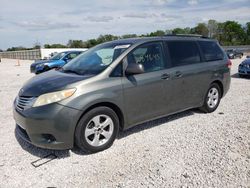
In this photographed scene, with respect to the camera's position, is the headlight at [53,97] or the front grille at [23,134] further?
the front grille at [23,134]

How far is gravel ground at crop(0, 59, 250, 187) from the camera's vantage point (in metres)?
3.09

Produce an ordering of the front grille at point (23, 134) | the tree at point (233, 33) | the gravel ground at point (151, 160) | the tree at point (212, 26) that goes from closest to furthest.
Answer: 1. the gravel ground at point (151, 160)
2. the front grille at point (23, 134)
3. the tree at point (233, 33)
4. the tree at point (212, 26)

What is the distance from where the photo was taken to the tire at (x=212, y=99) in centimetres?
567

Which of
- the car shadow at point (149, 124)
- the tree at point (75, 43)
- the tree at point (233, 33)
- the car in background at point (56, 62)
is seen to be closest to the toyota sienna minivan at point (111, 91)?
the car shadow at point (149, 124)

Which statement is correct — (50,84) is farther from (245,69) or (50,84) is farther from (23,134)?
(245,69)

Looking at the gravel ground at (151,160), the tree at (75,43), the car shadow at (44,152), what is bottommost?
the gravel ground at (151,160)

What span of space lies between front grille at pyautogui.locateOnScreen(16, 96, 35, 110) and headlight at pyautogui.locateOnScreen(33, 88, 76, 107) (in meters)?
0.13

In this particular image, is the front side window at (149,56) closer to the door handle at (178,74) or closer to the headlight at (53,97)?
the door handle at (178,74)

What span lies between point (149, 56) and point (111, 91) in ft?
3.69

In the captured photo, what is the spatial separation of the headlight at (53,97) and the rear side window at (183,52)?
87.5 inches

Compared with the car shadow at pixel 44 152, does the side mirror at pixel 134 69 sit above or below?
above

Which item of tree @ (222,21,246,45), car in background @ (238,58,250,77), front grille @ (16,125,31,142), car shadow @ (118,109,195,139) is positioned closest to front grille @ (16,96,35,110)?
front grille @ (16,125,31,142)

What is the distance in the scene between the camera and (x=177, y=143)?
412 centimetres

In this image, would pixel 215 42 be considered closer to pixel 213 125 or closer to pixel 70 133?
pixel 213 125
